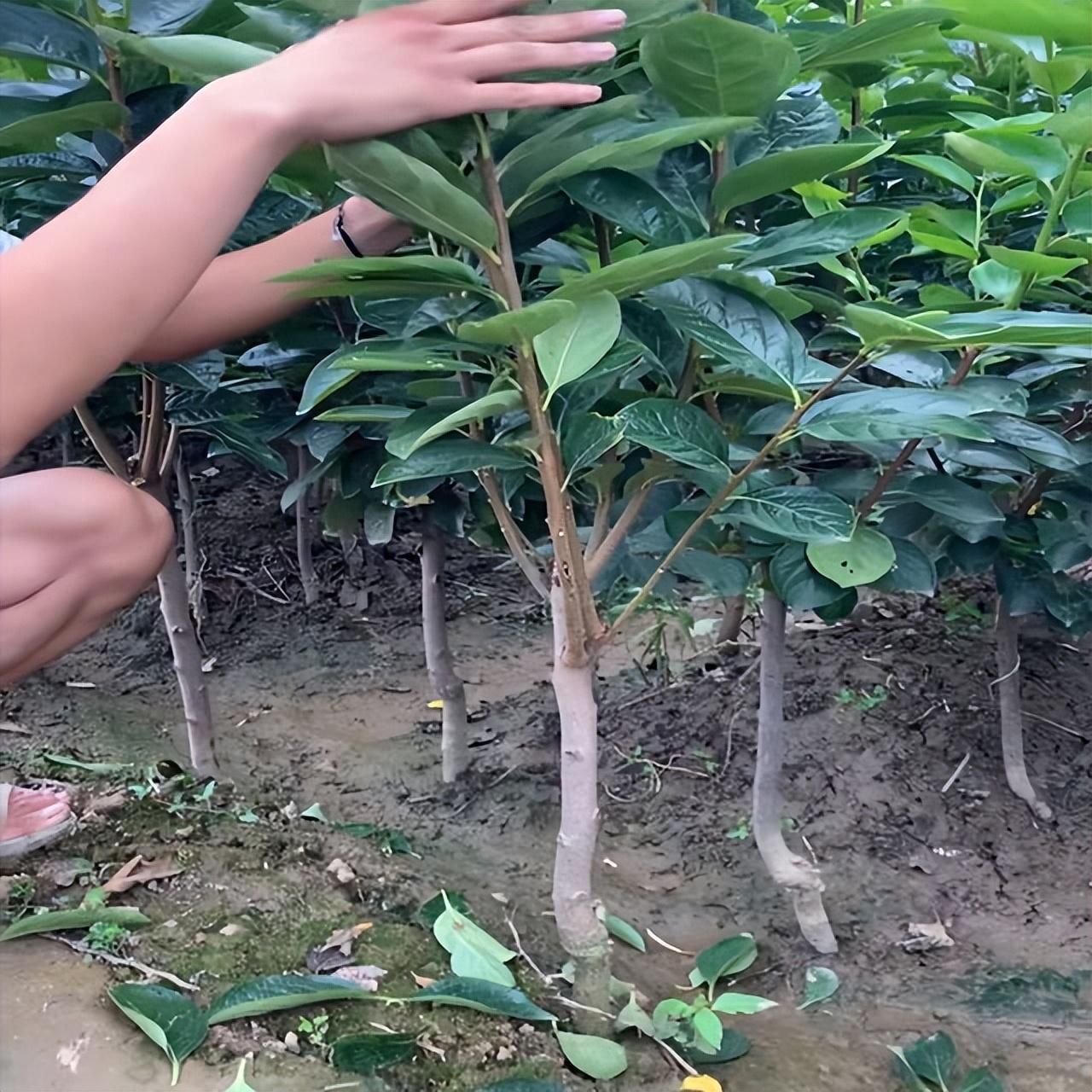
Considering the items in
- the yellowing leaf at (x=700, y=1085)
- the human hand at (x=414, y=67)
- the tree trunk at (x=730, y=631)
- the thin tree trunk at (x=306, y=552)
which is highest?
the human hand at (x=414, y=67)

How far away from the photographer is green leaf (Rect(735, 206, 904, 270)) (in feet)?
3.16

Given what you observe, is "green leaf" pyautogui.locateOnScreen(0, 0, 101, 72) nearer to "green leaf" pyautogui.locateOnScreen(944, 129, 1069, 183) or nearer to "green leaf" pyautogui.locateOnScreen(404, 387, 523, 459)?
"green leaf" pyautogui.locateOnScreen(404, 387, 523, 459)

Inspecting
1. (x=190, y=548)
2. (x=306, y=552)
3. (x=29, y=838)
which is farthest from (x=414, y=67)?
(x=306, y=552)

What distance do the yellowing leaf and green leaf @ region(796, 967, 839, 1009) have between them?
36 centimetres

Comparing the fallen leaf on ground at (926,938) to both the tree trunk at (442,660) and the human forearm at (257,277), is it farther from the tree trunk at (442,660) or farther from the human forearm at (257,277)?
the human forearm at (257,277)

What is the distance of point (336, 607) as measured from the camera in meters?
3.69

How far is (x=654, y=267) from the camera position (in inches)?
33.0

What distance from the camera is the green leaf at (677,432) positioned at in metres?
0.99

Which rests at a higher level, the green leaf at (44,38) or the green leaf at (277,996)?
the green leaf at (44,38)

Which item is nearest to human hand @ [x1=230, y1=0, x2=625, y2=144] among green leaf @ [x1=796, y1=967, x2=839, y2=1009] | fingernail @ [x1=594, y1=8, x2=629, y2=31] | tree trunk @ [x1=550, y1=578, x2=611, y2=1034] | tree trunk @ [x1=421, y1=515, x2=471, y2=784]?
fingernail @ [x1=594, y1=8, x2=629, y2=31]

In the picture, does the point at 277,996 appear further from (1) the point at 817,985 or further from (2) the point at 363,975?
(1) the point at 817,985

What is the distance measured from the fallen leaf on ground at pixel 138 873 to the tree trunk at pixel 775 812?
36.6 inches

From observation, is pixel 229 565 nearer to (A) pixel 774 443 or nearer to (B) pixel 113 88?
(B) pixel 113 88

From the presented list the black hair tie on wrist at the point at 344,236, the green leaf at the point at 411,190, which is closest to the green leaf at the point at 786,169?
the green leaf at the point at 411,190
